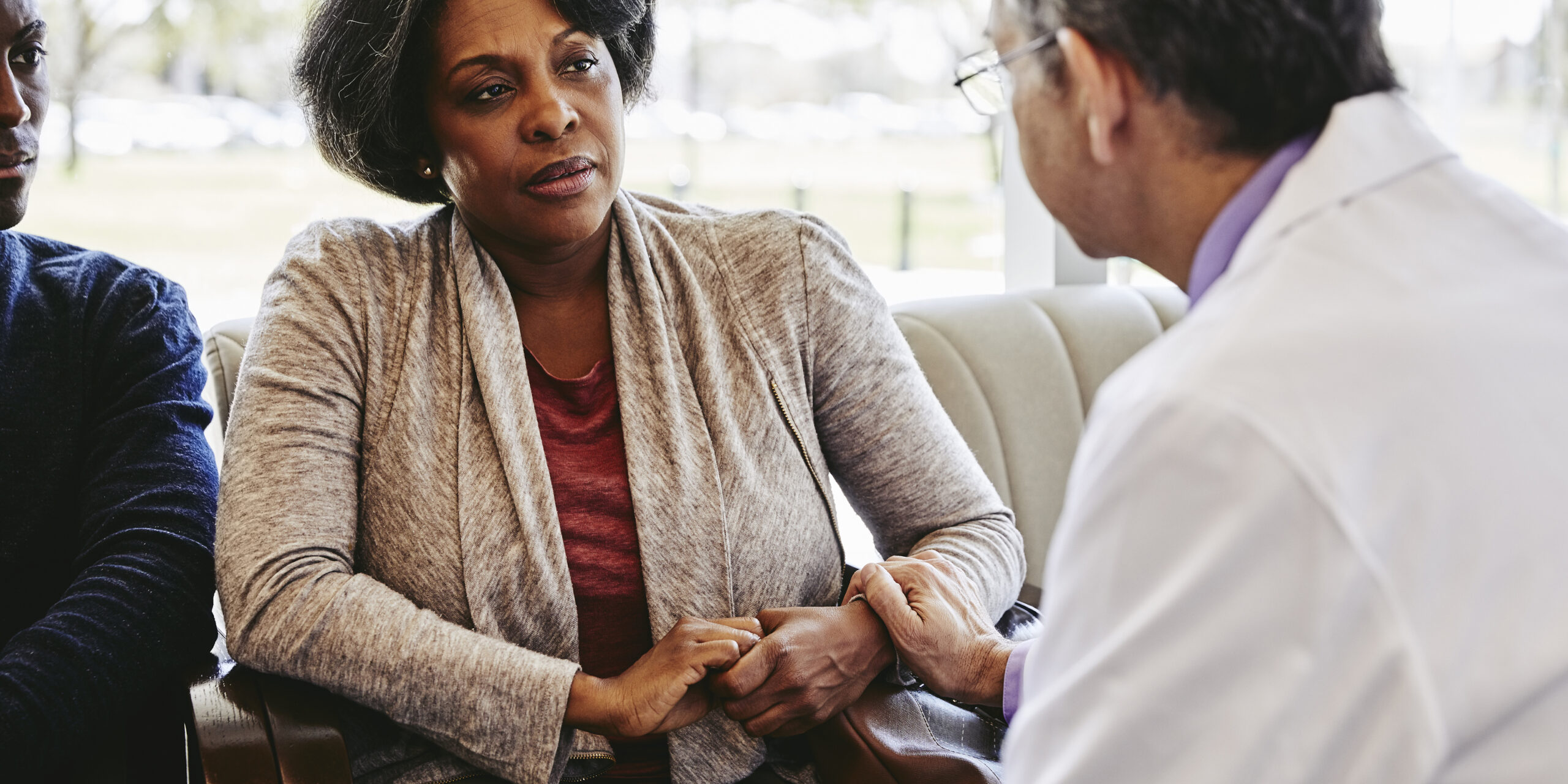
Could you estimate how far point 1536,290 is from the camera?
29.8 inches

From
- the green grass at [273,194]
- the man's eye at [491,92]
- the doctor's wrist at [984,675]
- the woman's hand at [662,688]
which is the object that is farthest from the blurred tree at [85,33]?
the doctor's wrist at [984,675]

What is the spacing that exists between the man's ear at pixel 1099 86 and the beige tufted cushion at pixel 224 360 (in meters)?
1.42

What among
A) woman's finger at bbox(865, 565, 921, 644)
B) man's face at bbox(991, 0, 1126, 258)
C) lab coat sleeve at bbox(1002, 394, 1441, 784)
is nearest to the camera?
lab coat sleeve at bbox(1002, 394, 1441, 784)

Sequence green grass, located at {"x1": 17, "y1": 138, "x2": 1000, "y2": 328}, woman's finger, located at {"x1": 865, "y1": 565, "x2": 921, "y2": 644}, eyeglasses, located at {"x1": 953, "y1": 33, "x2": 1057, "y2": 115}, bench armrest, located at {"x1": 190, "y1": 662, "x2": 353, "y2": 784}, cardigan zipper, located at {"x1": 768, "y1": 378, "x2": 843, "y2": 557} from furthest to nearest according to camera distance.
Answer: green grass, located at {"x1": 17, "y1": 138, "x2": 1000, "y2": 328} → cardigan zipper, located at {"x1": 768, "y1": 378, "x2": 843, "y2": 557} → woman's finger, located at {"x1": 865, "y1": 565, "x2": 921, "y2": 644} → bench armrest, located at {"x1": 190, "y1": 662, "x2": 353, "y2": 784} → eyeglasses, located at {"x1": 953, "y1": 33, "x2": 1057, "y2": 115}

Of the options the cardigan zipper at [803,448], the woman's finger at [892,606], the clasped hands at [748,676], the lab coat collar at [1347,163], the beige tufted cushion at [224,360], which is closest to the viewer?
the lab coat collar at [1347,163]

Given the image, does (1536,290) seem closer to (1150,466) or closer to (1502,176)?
(1150,466)

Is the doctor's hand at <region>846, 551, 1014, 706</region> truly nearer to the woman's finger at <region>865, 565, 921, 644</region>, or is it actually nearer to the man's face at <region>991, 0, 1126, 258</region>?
the woman's finger at <region>865, 565, 921, 644</region>

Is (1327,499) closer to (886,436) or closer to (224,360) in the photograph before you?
(886,436)

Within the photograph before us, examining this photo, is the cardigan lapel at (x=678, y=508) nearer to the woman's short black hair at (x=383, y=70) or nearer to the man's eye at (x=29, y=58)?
the woman's short black hair at (x=383, y=70)

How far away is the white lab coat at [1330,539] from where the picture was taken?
664mm

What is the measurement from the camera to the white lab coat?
664 mm

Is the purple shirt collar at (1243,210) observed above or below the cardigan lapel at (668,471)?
above

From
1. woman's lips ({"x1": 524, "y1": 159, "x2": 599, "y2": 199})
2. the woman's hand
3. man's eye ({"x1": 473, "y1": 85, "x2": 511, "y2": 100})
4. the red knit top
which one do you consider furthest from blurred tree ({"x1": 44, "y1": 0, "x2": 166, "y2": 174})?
the woman's hand

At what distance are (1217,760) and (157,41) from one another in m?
2.53
